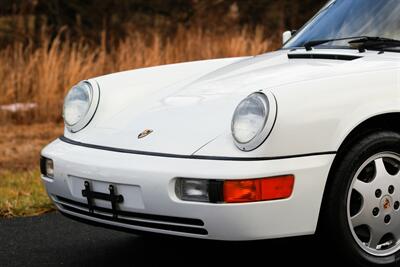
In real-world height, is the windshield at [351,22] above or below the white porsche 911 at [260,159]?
above

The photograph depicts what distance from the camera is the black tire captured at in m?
3.57

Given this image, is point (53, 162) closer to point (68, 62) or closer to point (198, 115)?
point (198, 115)

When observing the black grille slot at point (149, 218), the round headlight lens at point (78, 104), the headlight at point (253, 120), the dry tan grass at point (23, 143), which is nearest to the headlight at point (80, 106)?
the round headlight lens at point (78, 104)

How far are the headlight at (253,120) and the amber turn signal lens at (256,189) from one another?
0.54 feet

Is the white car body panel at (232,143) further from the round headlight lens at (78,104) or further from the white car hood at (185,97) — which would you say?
the round headlight lens at (78,104)

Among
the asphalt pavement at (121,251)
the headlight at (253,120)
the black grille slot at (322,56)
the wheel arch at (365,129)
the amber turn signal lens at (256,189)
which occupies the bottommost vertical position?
the asphalt pavement at (121,251)

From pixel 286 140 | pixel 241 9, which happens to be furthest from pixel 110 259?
pixel 241 9

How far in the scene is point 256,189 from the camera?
11.1ft

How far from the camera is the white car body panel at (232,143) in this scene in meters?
3.45

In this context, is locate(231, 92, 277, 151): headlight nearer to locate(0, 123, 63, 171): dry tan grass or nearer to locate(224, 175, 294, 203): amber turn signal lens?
locate(224, 175, 294, 203): amber turn signal lens

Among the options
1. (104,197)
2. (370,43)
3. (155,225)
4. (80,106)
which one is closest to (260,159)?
(155,225)

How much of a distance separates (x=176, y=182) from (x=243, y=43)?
335 inches

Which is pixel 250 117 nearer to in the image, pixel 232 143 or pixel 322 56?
pixel 232 143

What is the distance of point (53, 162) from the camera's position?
13.3 ft
